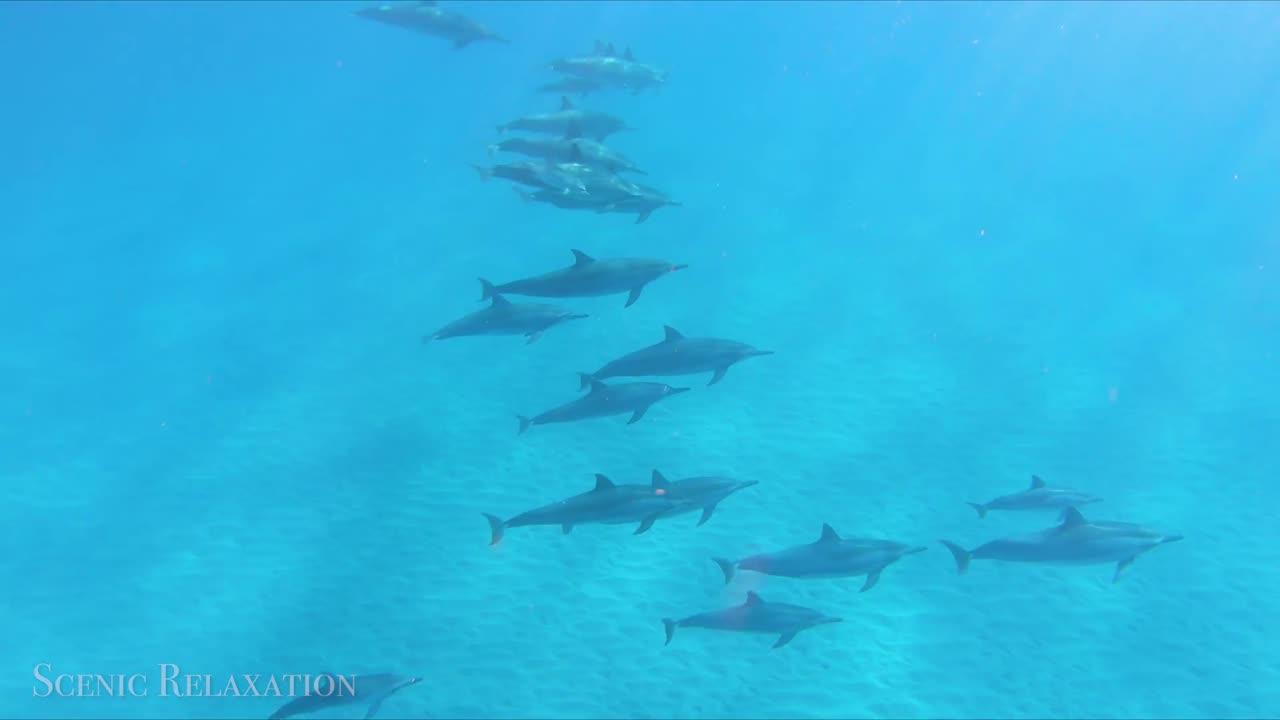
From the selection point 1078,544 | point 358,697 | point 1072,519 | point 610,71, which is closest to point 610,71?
point 610,71

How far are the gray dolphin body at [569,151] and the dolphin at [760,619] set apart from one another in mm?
4322

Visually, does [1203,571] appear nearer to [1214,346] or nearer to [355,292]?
[1214,346]

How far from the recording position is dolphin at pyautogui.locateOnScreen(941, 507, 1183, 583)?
250 inches

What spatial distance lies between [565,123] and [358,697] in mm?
6757

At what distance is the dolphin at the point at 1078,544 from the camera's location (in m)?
6.34

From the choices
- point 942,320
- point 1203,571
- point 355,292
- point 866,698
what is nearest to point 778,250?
point 942,320

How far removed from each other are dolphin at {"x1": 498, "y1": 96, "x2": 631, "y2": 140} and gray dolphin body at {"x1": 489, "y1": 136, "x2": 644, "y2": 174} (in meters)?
0.96

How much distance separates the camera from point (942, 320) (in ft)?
50.8

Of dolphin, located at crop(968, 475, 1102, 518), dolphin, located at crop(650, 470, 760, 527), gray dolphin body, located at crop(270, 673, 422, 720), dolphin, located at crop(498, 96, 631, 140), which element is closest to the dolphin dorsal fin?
dolphin, located at crop(968, 475, 1102, 518)

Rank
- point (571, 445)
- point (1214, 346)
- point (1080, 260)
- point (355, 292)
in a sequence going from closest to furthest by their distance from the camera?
point (571, 445) → point (1214, 346) → point (355, 292) → point (1080, 260)

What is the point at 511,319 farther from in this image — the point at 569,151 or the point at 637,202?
the point at 569,151

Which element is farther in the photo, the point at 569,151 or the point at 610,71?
the point at 610,71

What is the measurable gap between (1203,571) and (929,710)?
4327mm

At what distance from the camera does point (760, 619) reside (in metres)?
6.23
